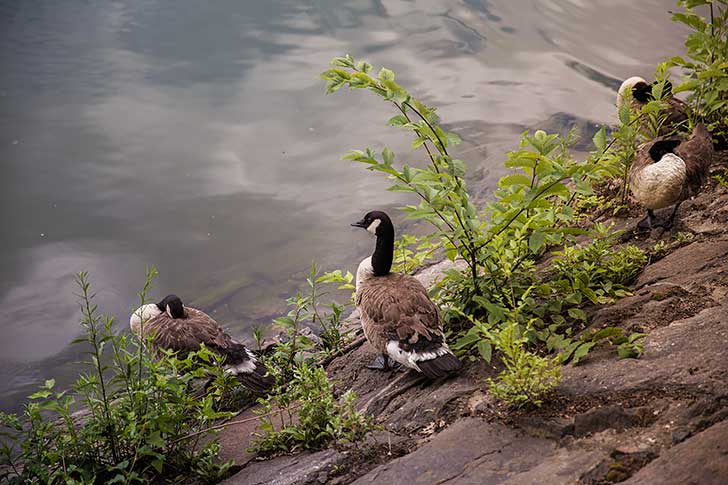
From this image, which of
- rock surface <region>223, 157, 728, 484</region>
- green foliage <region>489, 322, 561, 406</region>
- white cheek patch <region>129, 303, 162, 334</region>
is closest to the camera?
rock surface <region>223, 157, 728, 484</region>

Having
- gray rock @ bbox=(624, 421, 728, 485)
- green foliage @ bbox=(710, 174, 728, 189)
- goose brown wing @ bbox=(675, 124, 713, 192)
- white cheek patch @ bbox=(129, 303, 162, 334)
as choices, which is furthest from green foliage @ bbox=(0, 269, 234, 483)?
goose brown wing @ bbox=(675, 124, 713, 192)

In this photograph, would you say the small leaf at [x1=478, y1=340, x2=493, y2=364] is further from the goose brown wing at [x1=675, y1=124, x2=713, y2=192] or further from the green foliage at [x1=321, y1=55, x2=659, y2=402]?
the goose brown wing at [x1=675, y1=124, x2=713, y2=192]

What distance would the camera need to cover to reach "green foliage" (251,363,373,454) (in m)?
2.81

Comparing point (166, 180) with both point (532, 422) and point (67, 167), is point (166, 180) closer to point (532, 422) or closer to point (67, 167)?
point (67, 167)

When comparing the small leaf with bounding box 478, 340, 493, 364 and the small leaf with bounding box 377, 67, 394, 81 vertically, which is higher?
the small leaf with bounding box 377, 67, 394, 81

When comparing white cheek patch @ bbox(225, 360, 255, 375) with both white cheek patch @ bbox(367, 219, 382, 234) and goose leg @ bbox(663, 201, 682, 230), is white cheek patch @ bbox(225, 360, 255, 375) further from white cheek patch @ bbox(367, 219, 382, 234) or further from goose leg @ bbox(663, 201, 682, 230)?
goose leg @ bbox(663, 201, 682, 230)

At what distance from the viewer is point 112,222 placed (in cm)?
584

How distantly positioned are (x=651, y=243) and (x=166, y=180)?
4291 millimetres

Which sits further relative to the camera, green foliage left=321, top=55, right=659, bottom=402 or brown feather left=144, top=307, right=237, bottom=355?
brown feather left=144, top=307, right=237, bottom=355

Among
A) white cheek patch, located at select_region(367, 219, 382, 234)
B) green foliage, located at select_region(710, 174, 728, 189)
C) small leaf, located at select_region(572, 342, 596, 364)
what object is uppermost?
Result: green foliage, located at select_region(710, 174, 728, 189)

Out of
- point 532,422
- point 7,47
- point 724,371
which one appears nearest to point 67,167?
point 7,47

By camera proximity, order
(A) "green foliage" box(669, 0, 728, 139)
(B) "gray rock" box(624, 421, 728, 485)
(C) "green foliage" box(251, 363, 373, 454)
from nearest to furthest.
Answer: (B) "gray rock" box(624, 421, 728, 485) → (C) "green foliage" box(251, 363, 373, 454) → (A) "green foliage" box(669, 0, 728, 139)

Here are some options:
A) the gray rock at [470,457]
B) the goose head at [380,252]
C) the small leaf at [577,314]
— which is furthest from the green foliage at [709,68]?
the gray rock at [470,457]

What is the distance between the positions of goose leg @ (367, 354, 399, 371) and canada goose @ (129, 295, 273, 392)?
24.8 inches
